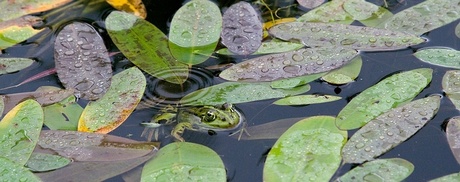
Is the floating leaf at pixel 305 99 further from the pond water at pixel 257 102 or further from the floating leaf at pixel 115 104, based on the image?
the floating leaf at pixel 115 104

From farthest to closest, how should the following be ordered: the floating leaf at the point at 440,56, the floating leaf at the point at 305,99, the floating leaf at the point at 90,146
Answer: the floating leaf at the point at 440,56 < the floating leaf at the point at 305,99 < the floating leaf at the point at 90,146

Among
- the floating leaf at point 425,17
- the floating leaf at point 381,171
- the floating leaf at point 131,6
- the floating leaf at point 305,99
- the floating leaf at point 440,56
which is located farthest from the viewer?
the floating leaf at point 131,6

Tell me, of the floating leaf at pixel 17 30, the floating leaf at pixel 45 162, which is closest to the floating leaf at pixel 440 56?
the floating leaf at pixel 45 162

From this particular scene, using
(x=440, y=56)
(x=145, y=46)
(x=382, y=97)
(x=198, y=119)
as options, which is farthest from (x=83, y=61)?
(x=440, y=56)

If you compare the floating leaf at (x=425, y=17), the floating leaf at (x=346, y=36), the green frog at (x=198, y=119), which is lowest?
the green frog at (x=198, y=119)

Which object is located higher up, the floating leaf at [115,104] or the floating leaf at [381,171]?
the floating leaf at [115,104]

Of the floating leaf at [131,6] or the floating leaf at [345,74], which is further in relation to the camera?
the floating leaf at [131,6]

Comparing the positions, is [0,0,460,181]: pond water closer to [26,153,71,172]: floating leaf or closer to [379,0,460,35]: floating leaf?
[379,0,460,35]: floating leaf

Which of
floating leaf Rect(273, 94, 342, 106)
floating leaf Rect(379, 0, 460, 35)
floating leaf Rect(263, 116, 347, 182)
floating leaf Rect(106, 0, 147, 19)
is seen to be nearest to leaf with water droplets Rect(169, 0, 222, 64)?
floating leaf Rect(106, 0, 147, 19)
